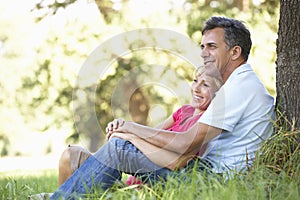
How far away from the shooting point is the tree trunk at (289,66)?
2.95 m

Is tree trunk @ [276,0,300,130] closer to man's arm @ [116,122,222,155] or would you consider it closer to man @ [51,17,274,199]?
man @ [51,17,274,199]

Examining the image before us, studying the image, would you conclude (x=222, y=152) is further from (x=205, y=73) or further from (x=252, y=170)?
(x=205, y=73)

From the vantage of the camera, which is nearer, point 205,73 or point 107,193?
point 107,193

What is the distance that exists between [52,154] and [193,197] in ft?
39.6

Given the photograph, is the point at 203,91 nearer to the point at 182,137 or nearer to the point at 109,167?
the point at 182,137

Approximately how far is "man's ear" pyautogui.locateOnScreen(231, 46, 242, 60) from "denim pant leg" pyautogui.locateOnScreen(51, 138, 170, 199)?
0.85 meters

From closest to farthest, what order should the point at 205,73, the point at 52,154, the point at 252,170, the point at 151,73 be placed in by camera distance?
the point at 252,170, the point at 205,73, the point at 151,73, the point at 52,154

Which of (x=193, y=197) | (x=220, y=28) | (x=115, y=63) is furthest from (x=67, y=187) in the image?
(x=115, y=63)

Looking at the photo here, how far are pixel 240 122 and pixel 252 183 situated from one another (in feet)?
1.41

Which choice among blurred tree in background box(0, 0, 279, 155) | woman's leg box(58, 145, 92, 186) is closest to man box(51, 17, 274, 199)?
woman's leg box(58, 145, 92, 186)

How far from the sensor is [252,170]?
8.54ft

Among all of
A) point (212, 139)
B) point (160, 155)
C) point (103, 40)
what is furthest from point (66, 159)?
point (103, 40)

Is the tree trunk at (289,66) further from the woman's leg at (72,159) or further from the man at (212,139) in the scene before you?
the woman's leg at (72,159)

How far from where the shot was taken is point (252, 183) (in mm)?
2486
